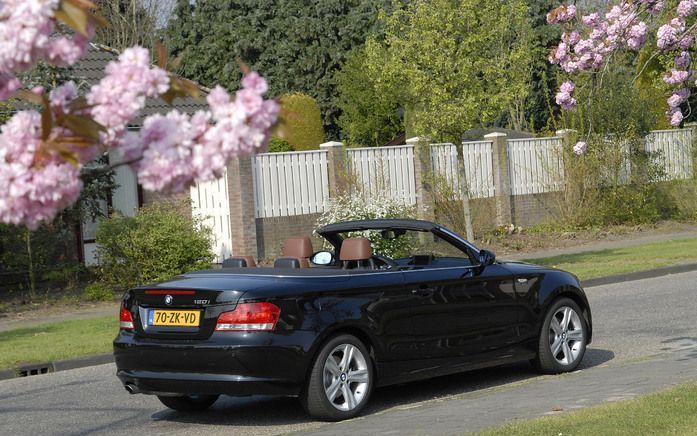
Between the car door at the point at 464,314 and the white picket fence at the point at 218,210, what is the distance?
14866 mm

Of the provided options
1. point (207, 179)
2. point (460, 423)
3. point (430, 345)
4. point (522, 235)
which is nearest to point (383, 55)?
point (522, 235)

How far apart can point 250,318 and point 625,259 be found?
611 inches

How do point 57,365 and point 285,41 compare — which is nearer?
point 57,365

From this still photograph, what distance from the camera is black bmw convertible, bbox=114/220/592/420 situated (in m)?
8.87

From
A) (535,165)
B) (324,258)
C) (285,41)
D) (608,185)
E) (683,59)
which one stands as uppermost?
(285,41)

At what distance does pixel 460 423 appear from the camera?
326 inches

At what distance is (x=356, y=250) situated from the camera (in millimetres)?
9898

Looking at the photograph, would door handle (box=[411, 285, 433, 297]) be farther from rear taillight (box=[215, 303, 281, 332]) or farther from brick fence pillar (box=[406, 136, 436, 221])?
brick fence pillar (box=[406, 136, 436, 221])

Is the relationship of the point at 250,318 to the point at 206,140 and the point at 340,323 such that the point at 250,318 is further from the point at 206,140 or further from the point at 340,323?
the point at 206,140

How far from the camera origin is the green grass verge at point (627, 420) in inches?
286

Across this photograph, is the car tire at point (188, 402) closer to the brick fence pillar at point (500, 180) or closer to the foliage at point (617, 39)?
the foliage at point (617, 39)

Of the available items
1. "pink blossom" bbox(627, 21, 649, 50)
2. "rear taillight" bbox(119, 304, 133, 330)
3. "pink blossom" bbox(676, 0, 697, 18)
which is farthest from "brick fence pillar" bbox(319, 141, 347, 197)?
"rear taillight" bbox(119, 304, 133, 330)

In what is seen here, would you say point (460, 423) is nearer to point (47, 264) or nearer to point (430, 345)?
point (430, 345)

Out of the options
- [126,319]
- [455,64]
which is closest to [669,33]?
[126,319]
